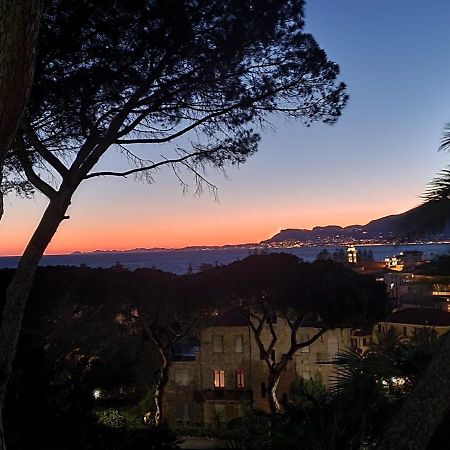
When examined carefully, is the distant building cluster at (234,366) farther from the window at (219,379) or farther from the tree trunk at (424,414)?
the tree trunk at (424,414)

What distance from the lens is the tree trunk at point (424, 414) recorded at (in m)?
2.72

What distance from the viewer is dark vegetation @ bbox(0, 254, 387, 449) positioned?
659 centimetres

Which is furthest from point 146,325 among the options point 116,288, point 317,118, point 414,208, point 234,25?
point 414,208

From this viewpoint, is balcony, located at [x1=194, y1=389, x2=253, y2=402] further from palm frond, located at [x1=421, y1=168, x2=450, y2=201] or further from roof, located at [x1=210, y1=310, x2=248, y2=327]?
palm frond, located at [x1=421, y1=168, x2=450, y2=201]

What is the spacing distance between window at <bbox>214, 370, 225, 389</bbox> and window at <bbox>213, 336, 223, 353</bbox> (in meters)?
0.61

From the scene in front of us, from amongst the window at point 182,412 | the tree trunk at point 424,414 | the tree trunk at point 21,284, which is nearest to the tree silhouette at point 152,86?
the tree trunk at point 21,284

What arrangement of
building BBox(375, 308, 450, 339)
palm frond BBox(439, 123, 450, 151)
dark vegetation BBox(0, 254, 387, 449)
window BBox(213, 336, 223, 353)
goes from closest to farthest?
palm frond BBox(439, 123, 450, 151), dark vegetation BBox(0, 254, 387, 449), building BBox(375, 308, 450, 339), window BBox(213, 336, 223, 353)

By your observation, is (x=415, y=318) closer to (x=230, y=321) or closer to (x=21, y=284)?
(x=230, y=321)

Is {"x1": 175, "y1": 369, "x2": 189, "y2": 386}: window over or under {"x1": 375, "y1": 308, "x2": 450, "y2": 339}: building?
under

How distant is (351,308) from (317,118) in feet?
16.1

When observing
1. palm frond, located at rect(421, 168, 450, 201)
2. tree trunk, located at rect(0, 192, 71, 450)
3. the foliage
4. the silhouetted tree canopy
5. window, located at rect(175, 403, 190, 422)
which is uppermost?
the silhouetted tree canopy

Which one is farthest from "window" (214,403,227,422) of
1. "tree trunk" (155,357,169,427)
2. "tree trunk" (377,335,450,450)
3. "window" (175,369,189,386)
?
"tree trunk" (377,335,450,450)

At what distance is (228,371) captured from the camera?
14984 millimetres

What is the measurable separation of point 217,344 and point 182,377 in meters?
1.38
